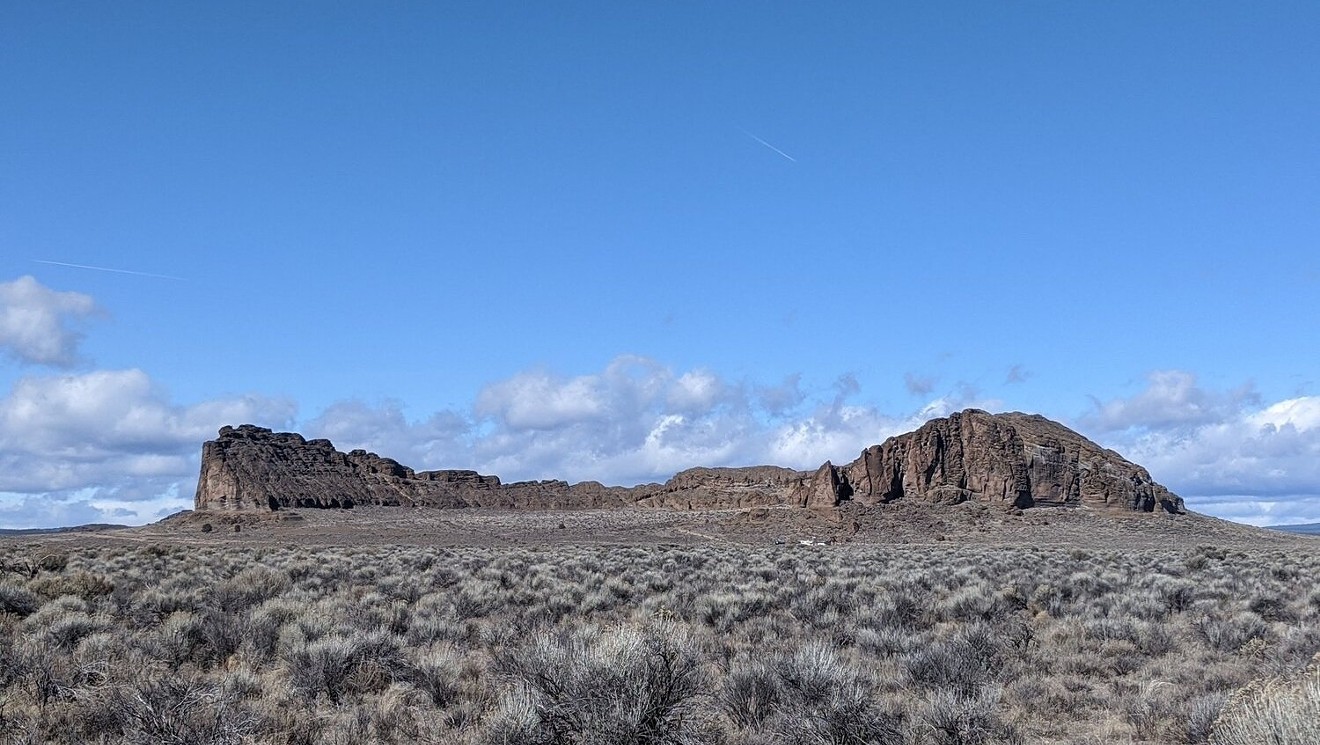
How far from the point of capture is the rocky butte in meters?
72.7

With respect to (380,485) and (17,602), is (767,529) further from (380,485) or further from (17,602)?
(380,485)

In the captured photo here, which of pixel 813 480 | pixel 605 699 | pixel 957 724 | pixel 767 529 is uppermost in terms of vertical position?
pixel 813 480

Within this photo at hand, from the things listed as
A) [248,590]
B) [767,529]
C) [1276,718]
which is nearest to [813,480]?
[767,529]

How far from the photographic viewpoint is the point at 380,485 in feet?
353

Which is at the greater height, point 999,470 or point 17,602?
point 999,470

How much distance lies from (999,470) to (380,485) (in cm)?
7280

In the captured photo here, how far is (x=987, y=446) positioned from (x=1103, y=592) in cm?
6074

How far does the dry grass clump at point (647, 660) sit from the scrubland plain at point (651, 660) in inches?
1.4

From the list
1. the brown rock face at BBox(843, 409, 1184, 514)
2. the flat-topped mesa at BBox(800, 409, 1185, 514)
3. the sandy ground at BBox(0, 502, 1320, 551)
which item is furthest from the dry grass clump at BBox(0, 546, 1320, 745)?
the brown rock face at BBox(843, 409, 1184, 514)

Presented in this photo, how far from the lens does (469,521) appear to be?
72.6 metres

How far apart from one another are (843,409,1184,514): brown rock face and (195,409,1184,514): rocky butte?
0.10 m

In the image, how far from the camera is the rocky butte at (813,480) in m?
72.7

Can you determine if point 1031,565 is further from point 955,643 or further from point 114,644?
point 114,644

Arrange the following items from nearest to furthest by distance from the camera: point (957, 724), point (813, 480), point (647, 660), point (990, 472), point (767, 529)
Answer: point (647, 660), point (957, 724), point (767, 529), point (990, 472), point (813, 480)
